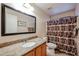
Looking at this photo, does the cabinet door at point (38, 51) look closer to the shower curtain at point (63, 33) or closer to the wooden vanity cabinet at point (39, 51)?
the wooden vanity cabinet at point (39, 51)

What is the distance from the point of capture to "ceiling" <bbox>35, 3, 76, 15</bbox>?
1090 millimetres

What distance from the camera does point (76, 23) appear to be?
106cm

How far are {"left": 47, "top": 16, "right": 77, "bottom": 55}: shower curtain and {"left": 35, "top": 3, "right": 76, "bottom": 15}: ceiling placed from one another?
4.3 inches

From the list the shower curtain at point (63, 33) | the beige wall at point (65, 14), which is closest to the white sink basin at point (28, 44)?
the shower curtain at point (63, 33)

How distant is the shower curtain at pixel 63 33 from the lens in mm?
1085

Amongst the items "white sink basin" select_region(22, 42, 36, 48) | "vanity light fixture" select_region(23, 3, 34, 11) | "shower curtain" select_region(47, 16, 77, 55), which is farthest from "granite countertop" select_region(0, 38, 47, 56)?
"vanity light fixture" select_region(23, 3, 34, 11)

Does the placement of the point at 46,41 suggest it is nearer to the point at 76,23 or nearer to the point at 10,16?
the point at 76,23

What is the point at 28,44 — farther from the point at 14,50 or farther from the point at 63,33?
A: the point at 63,33

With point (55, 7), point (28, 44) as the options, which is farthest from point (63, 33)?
point (28, 44)

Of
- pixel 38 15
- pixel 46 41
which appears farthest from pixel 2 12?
pixel 46 41

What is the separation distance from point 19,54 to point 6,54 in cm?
15

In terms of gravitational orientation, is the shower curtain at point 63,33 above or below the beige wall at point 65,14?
below

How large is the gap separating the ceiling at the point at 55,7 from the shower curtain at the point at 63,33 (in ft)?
0.36

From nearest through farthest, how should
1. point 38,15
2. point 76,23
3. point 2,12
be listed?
1. point 2,12
2. point 76,23
3. point 38,15
